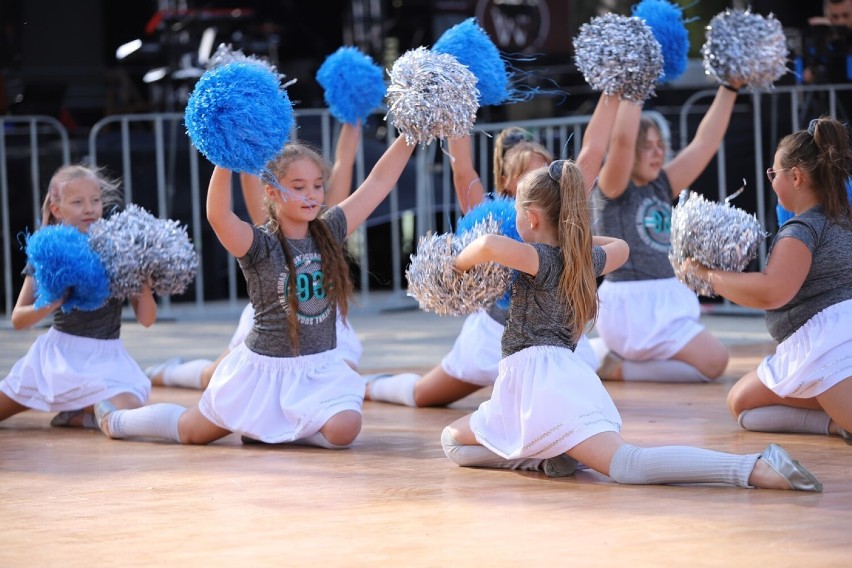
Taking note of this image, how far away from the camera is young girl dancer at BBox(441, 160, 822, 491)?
3369 mm

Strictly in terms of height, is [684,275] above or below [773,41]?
below

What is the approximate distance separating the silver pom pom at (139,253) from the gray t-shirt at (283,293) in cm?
44

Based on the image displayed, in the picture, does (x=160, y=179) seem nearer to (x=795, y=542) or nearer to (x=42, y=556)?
(x=42, y=556)

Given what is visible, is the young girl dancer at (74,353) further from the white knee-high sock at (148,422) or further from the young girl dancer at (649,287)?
the young girl dancer at (649,287)

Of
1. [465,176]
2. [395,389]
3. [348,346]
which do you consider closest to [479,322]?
[395,389]

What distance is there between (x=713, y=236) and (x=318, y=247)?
132 centimetres

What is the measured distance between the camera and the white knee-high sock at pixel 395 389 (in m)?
5.07

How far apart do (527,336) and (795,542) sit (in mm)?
1104

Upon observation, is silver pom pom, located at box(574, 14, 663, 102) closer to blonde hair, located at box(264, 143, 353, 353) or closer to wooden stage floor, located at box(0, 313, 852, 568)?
blonde hair, located at box(264, 143, 353, 353)

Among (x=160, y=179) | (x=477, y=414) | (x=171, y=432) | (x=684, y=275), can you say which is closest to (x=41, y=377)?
(x=171, y=432)

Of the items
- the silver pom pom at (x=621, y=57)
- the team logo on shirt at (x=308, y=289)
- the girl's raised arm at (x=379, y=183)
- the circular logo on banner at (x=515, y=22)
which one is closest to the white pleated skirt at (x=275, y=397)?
the team logo on shirt at (x=308, y=289)

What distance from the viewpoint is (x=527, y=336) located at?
3.60 metres

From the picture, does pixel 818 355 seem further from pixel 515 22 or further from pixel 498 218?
pixel 515 22

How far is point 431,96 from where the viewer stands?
3.80m
